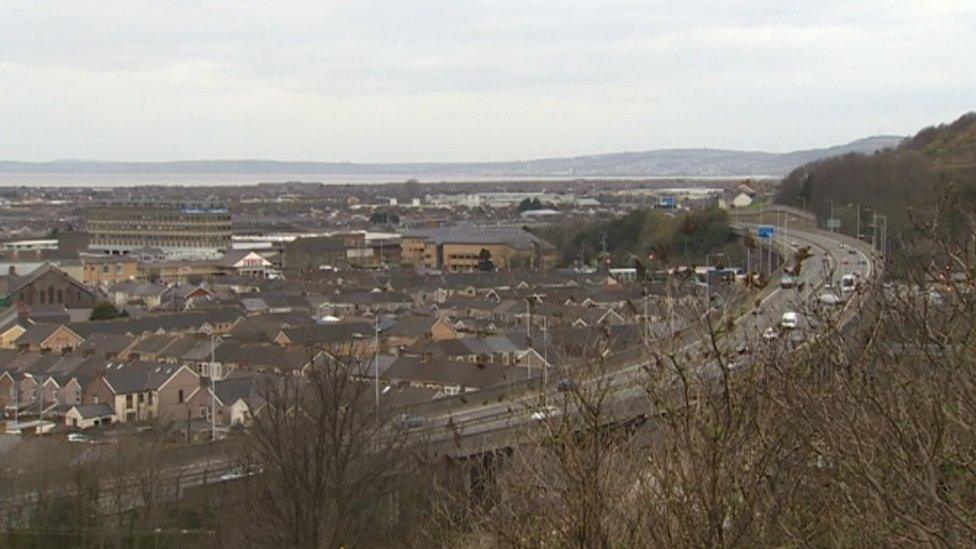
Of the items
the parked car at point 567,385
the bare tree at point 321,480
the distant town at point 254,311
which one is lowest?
the distant town at point 254,311

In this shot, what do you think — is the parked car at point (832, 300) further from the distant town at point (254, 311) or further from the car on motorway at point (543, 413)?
the car on motorway at point (543, 413)

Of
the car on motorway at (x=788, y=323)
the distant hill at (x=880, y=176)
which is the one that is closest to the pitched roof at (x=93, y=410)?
the car on motorway at (x=788, y=323)

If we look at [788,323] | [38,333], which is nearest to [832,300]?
[788,323]

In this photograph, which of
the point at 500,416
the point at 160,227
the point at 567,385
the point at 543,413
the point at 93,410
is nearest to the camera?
the point at 567,385

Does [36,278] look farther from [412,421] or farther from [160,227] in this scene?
[160,227]

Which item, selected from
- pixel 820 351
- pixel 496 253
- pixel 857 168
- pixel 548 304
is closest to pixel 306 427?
pixel 820 351
